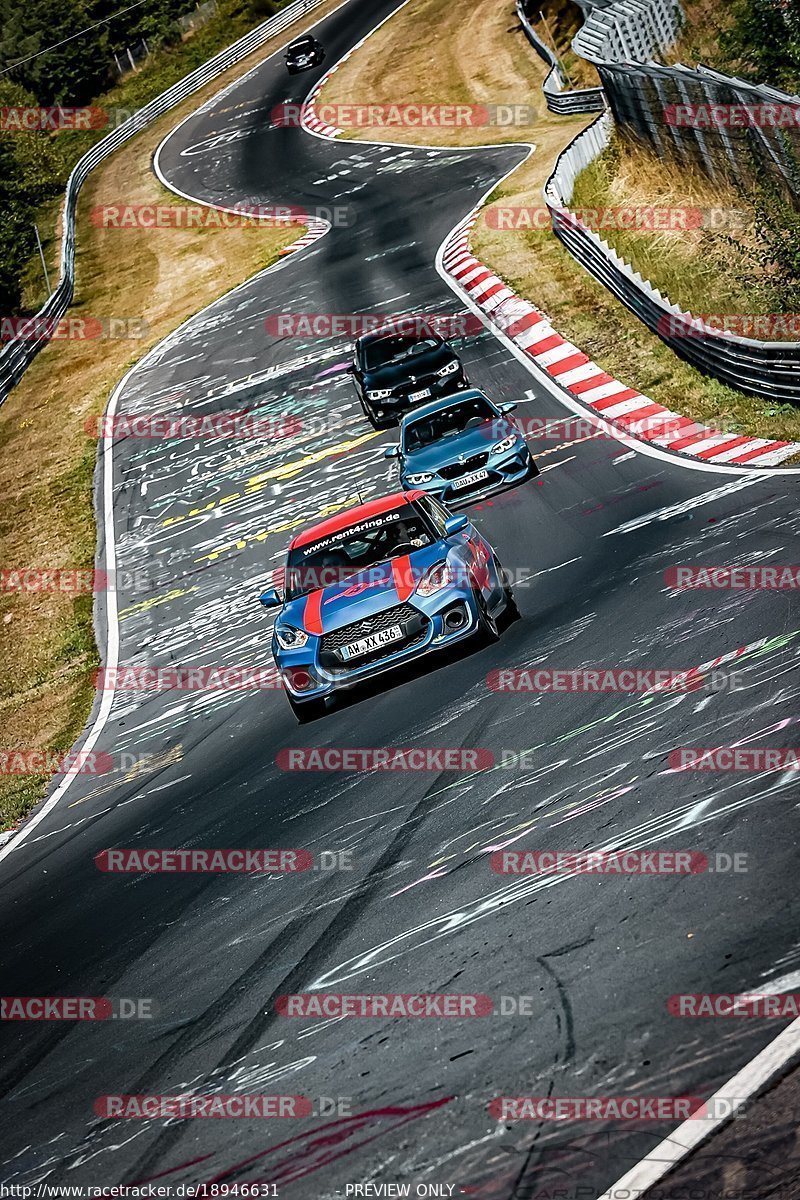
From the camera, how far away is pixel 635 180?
2619 cm

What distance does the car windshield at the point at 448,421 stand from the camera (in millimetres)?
17594

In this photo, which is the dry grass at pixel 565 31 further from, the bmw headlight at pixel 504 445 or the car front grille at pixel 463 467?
the car front grille at pixel 463 467

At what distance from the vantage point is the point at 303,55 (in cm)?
5562

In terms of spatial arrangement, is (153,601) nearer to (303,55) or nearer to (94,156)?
(94,156)

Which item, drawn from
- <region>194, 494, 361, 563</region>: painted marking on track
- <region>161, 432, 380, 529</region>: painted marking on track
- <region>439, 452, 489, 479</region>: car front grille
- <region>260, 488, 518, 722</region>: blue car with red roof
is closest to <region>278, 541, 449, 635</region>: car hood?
<region>260, 488, 518, 722</region>: blue car with red roof

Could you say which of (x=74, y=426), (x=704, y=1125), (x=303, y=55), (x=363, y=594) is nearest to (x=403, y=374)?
(x=74, y=426)

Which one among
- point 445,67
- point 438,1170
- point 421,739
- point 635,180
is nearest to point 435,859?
point 421,739

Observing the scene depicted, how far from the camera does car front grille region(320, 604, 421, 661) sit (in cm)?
1135

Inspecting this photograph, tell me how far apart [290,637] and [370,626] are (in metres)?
0.81

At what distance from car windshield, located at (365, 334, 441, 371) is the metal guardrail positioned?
3.35 m

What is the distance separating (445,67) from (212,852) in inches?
1769

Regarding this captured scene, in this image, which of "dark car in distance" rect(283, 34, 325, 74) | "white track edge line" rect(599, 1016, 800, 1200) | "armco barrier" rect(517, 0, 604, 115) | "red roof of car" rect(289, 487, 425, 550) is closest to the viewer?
"white track edge line" rect(599, 1016, 800, 1200)

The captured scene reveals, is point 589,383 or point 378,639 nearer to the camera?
point 378,639

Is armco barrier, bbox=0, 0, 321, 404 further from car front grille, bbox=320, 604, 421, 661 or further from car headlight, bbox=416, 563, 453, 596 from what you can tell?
car headlight, bbox=416, 563, 453, 596
